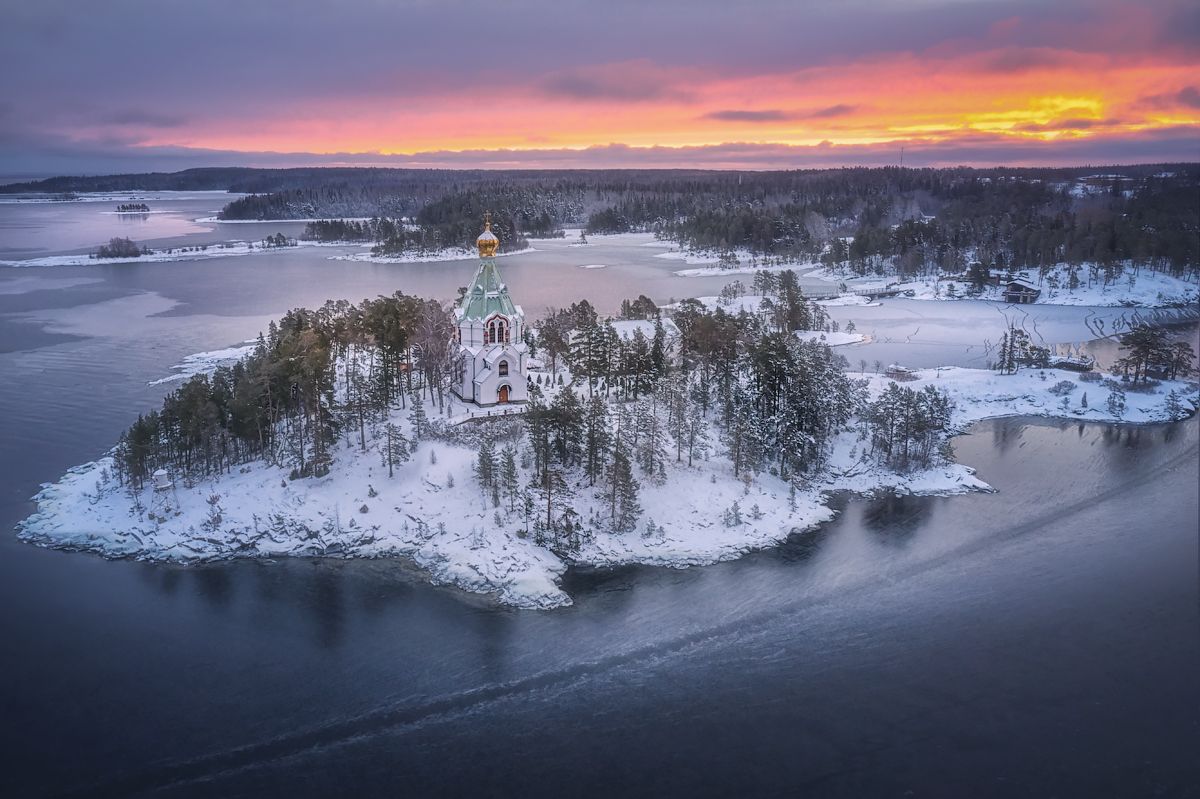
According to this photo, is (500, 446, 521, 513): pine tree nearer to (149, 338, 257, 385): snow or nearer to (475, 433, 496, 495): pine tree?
(475, 433, 496, 495): pine tree

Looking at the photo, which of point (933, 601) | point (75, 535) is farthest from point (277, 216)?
point (933, 601)

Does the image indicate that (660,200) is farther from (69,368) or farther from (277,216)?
(69,368)

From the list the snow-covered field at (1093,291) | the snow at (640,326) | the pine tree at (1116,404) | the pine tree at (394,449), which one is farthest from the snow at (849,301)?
the pine tree at (394,449)

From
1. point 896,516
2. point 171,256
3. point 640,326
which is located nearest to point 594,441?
point 896,516

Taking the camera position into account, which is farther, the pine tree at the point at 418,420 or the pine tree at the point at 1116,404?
the pine tree at the point at 1116,404

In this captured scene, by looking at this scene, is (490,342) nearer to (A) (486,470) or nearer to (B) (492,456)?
(B) (492,456)

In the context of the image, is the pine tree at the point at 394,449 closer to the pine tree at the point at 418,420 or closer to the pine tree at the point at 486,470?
the pine tree at the point at 418,420
